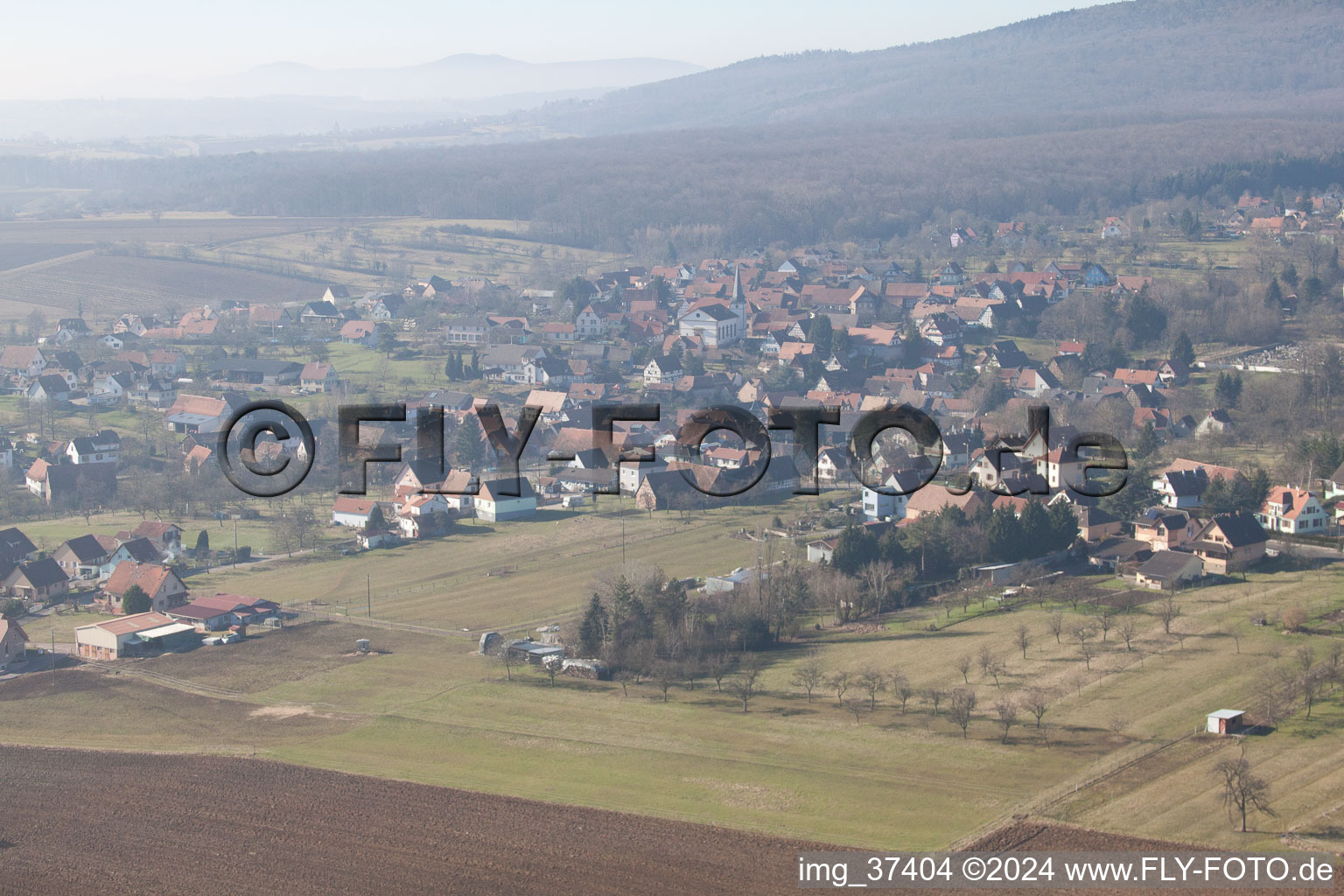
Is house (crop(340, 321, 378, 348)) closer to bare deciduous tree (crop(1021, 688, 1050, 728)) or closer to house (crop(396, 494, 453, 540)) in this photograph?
house (crop(396, 494, 453, 540))

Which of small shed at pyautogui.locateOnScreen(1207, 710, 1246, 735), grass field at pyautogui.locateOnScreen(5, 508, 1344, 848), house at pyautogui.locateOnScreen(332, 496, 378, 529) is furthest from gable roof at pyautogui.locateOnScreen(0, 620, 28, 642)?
small shed at pyautogui.locateOnScreen(1207, 710, 1246, 735)

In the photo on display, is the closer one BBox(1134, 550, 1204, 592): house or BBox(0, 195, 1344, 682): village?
BBox(1134, 550, 1204, 592): house

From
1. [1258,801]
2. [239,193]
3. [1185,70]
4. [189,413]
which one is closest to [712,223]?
[239,193]

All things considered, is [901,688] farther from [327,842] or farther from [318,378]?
[318,378]

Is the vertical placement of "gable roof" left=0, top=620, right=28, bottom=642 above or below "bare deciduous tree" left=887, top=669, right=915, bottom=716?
above

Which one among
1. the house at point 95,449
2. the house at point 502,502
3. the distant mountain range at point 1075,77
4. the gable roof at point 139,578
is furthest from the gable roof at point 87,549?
the distant mountain range at point 1075,77

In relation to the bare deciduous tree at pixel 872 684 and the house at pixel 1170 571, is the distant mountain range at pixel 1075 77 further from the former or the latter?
the bare deciduous tree at pixel 872 684

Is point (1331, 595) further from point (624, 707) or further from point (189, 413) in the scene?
point (189, 413)
